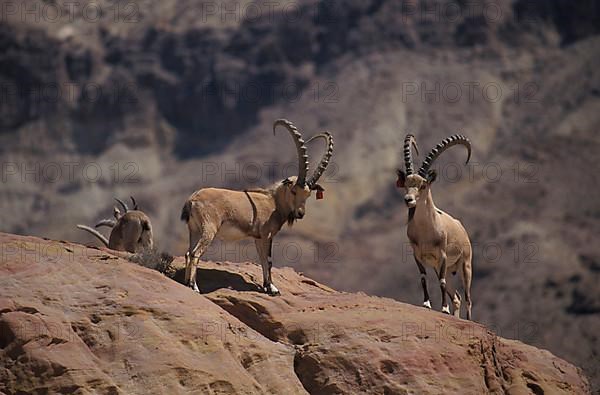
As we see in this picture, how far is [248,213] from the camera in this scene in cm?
2088

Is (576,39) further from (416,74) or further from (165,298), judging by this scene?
(165,298)

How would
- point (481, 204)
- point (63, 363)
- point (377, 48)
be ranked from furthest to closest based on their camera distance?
point (377, 48) < point (481, 204) < point (63, 363)

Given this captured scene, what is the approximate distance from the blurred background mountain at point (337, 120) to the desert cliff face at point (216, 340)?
192 feet

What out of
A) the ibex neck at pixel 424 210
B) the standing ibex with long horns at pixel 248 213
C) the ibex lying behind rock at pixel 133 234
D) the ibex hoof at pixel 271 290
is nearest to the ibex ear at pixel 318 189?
the standing ibex with long horns at pixel 248 213

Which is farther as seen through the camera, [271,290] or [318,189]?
[318,189]

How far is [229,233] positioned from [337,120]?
84062 millimetres

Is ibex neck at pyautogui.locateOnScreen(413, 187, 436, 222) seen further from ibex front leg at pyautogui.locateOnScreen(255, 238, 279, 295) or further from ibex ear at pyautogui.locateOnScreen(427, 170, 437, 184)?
ibex front leg at pyautogui.locateOnScreen(255, 238, 279, 295)

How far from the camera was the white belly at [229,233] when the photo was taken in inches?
810

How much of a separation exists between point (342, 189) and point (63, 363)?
3304 inches

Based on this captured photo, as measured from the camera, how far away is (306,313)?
63.0 ft

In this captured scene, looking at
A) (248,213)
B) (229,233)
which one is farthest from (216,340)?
(248,213)

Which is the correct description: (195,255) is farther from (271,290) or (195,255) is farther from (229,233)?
(271,290)

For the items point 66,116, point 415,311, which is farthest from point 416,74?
point 415,311

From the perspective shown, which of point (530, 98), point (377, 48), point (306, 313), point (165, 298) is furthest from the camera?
point (377, 48)
